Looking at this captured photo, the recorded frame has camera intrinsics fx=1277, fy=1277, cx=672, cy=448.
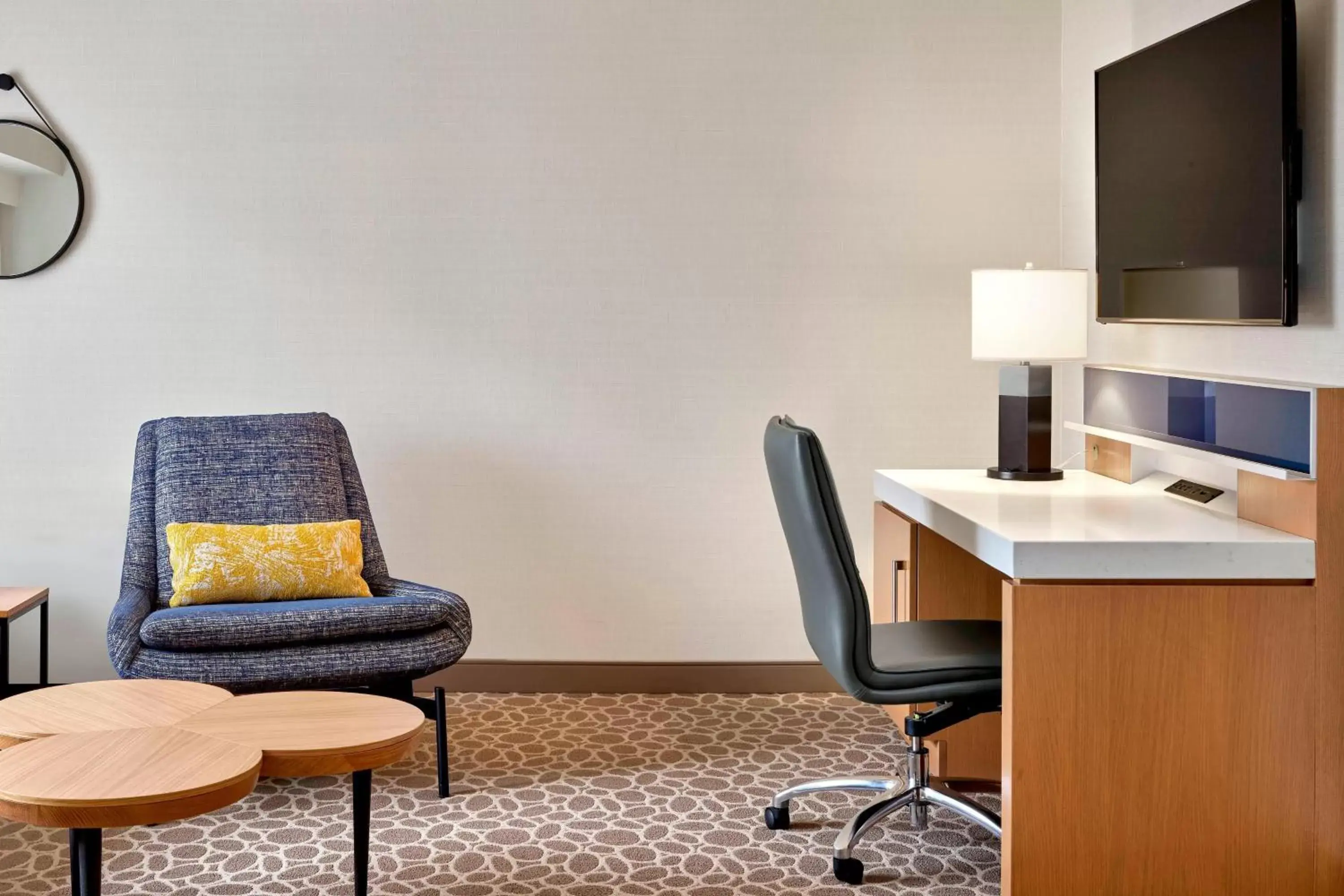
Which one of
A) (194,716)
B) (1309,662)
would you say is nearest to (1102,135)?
(1309,662)

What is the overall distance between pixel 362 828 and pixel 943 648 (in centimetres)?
125

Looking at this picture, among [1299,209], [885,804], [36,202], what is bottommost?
[885,804]

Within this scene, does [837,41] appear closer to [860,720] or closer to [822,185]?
[822,185]

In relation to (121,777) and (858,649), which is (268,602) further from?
(858,649)

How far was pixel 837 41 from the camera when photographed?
404 cm

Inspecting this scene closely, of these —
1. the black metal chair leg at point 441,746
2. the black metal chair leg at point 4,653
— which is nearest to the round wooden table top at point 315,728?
the black metal chair leg at point 441,746

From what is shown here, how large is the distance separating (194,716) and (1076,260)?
2836 mm

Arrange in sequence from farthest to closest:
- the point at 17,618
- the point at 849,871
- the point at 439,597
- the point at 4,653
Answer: the point at 17,618 < the point at 4,653 < the point at 439,597 < the point at 849,871

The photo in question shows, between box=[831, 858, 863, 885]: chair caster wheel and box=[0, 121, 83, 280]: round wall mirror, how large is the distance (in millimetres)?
3029

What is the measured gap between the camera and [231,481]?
3600 millimetres

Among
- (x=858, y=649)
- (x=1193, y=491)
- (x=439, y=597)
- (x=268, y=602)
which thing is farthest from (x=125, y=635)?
(x=1193, y=491)

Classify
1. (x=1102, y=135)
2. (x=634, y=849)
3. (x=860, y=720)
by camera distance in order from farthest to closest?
1. (x=860, y=720)
2. (x=1102, y=135)
3. (x=634, y=849)

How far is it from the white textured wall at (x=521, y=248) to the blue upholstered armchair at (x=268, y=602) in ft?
1.42

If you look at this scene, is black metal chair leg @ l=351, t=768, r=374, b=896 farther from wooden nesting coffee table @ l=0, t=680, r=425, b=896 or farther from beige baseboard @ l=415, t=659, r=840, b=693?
beige baseboard @ l=415, t=659, r=840, b=693
